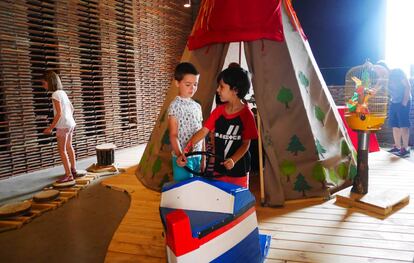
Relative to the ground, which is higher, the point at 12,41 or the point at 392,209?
the point at 12,41

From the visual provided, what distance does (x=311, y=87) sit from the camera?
11.4ft

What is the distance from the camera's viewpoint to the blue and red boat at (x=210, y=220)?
1.38 metres

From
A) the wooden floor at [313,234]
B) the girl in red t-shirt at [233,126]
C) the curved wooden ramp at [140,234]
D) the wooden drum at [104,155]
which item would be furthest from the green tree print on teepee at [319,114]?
the wooden drum at [104,155]

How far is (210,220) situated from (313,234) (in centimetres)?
127

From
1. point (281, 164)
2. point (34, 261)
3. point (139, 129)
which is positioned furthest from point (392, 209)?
point (139, 129)

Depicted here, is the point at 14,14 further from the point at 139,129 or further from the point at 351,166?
the point at 351,166

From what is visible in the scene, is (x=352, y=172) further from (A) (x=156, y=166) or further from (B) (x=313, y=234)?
(A) (x=156, y=166)

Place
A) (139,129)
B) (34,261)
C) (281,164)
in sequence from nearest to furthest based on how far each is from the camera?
(34,261), (281,164), (139,129)

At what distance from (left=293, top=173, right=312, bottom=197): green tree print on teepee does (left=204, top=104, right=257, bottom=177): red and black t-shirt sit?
1.17 metres

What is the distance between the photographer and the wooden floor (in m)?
2.11

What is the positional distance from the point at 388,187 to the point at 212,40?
8.17 ft

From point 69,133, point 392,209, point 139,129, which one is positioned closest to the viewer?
point 392,209

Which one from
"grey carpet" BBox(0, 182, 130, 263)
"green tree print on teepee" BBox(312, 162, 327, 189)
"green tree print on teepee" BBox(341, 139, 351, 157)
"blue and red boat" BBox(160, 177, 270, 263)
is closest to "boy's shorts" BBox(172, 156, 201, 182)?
"blue and red boat" BBox(160, 177, 270, 263)

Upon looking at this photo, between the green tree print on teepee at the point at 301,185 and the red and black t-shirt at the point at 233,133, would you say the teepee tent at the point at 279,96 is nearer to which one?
the green tree print on teepee at the point at 301,185
